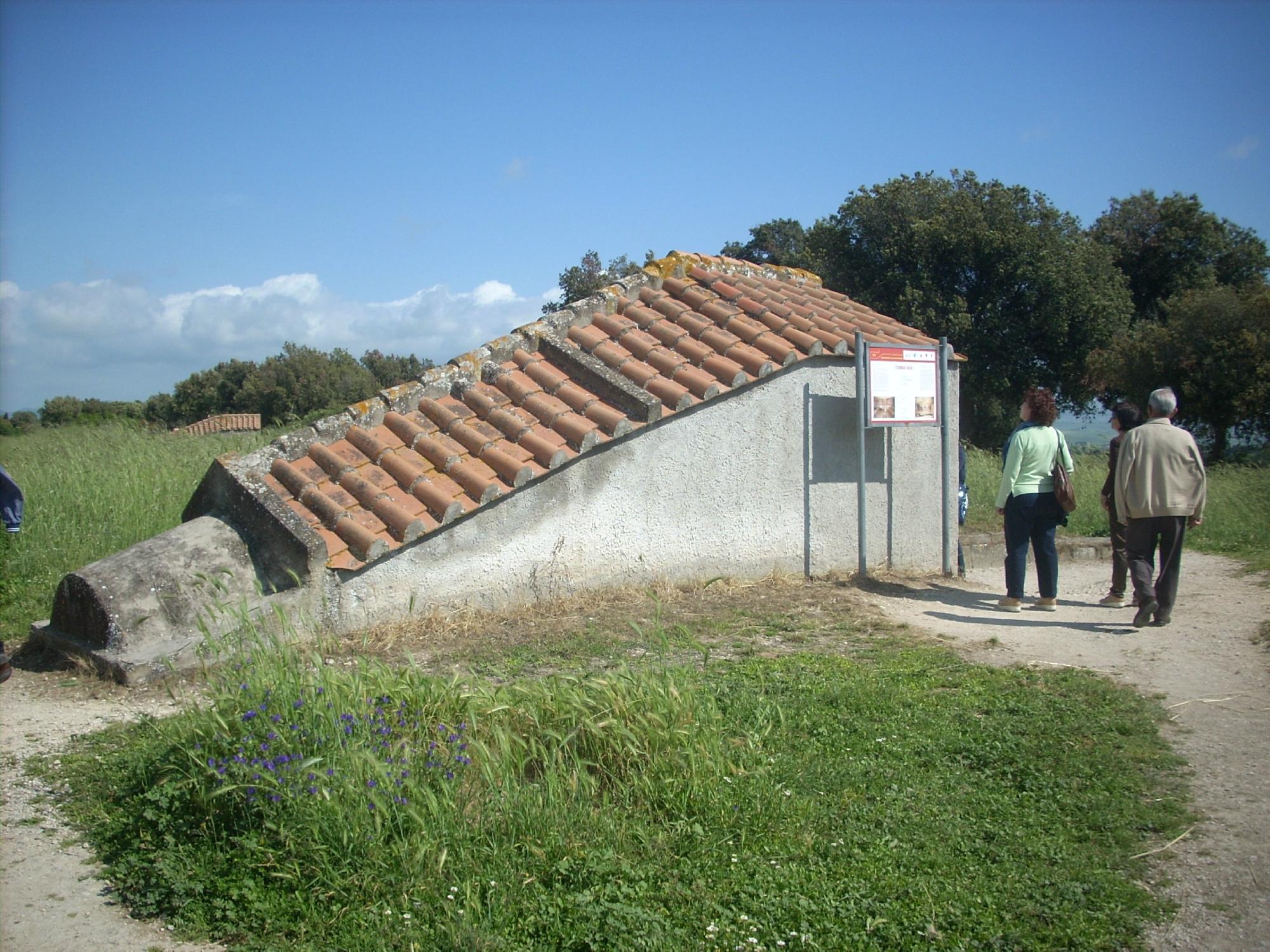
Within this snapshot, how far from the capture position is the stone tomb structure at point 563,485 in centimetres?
625

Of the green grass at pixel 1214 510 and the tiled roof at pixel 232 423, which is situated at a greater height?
the tiled roof at pixel 232 423

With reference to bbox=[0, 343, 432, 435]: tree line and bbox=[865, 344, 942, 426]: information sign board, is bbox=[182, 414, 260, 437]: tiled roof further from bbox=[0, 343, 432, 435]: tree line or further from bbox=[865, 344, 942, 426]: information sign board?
bbox=[865, 344, 942, 426]: information sign board

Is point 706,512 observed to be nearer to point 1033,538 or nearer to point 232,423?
point 1033,538

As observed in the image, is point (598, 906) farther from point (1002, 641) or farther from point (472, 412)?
point (472, 412)

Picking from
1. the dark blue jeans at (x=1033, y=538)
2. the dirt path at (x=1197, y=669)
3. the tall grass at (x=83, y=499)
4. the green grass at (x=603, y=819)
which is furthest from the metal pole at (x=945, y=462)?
the tall grass at (x=83, y=499)

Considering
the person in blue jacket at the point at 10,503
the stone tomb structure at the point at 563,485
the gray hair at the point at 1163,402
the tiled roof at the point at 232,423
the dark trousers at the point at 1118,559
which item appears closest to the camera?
the stone tomb structure at the point at 563,485

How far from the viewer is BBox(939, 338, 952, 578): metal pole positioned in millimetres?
8945

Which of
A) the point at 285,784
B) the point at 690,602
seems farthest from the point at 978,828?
the point at 690,602

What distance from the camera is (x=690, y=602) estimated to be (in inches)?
294

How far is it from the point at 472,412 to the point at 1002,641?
14.3 ft

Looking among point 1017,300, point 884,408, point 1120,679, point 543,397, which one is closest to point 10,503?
point 543,397

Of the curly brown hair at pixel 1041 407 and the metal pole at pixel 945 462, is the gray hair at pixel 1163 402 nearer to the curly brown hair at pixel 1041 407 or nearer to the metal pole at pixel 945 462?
the curly brown hair at pixel 1041 407

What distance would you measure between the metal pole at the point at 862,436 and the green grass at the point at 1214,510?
13.4 feet

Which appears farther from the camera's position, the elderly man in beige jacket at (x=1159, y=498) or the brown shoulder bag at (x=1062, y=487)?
the brown shoulder bag at (x=1062, y=487)
